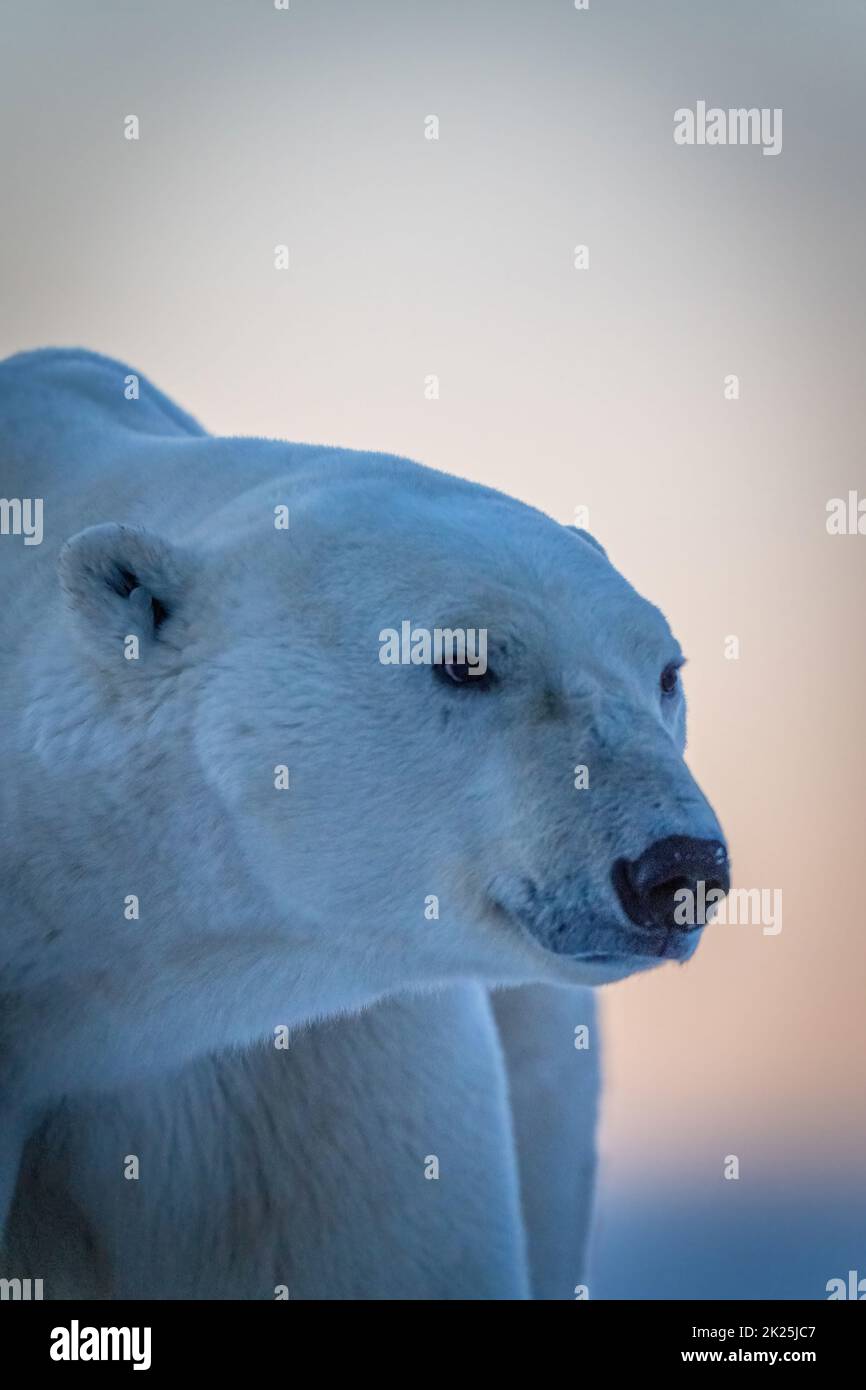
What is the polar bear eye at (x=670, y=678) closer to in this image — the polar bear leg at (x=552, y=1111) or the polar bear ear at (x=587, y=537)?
the polar bear ear at (x=587, y=537)

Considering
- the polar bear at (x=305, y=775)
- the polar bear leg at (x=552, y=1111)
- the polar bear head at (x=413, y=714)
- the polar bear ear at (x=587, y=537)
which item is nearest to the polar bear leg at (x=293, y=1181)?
the polar bear at (x=305, y=775)

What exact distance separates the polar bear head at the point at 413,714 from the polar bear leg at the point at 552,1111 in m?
1.03

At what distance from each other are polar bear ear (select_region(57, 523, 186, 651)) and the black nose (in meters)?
0.77

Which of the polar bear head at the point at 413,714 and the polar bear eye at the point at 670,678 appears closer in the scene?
the polar bear head at the point at 413,714

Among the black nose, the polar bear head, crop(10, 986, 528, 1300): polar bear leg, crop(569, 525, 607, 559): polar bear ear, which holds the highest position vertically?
crop(569, 525, 607, 559): polar bear ear

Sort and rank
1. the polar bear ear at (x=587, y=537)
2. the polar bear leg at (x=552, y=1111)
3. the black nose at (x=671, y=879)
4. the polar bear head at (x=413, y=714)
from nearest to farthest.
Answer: the black nose at (x=671, y=879) < the polar bear head at (x=413, y=714) < the polar bear ear at (x=587, y=537) < the polar bear leg at (x=552, y=1111)

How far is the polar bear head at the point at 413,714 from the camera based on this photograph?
2.23 metres

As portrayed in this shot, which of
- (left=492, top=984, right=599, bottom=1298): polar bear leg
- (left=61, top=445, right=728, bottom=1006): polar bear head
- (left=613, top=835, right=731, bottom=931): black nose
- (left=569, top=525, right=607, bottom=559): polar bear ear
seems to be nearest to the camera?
(left=613, top=835, right=731, bottom=931): black nose

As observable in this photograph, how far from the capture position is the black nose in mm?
2092

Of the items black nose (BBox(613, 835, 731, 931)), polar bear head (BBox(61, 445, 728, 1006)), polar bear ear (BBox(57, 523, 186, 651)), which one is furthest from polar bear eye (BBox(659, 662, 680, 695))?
polar bear ear (BBox(57, 523, 186, 651))

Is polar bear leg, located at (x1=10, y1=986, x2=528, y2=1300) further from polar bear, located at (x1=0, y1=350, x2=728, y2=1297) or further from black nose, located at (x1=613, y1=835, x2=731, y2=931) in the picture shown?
black nose, located at (x1=613, y1=835, x2=731, y2=931)

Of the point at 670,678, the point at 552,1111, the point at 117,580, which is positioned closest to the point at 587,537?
the point at 670,678

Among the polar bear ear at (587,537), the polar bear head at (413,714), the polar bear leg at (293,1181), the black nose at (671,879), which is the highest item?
the polar bear ear at (587,537)
